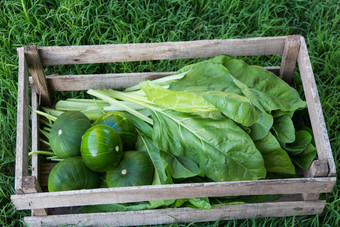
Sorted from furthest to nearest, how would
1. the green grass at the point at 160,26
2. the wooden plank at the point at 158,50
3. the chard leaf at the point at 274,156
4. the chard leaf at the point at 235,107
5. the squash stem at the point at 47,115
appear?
the green grass at the point at 160,26 → the squash stem at the point at 47,115 → the wooden plank at the point at 158,50 → the chard leaf at the point at 274,156 → the chard leaf at the point at 235,107

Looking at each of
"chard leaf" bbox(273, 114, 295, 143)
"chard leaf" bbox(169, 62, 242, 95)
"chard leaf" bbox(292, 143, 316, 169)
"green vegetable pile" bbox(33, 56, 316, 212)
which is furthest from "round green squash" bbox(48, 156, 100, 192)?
"chard leaf" bbox(292, 143, 316, 169)

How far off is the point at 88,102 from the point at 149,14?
985mm

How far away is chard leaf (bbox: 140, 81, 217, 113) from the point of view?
8.33ft

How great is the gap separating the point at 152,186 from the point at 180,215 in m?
0.40

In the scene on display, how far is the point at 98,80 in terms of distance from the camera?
3111mm

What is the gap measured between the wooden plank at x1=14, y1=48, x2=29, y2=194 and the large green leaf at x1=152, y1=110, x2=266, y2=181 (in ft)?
2.77

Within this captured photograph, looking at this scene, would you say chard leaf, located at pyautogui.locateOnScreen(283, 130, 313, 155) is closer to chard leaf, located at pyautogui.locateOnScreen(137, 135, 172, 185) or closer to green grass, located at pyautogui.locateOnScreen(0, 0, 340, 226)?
green grass, located at pyautogui.locateOnScreen(0, 0, 340, 226)

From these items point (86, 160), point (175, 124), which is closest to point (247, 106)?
point (175, 124)

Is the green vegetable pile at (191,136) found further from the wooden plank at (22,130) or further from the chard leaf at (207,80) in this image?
the wooden plank at (22,130)

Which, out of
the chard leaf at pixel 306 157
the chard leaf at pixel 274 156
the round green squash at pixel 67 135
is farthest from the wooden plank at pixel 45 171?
the chard leaf at pixel 306 157

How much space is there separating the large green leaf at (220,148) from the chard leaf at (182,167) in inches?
2.5

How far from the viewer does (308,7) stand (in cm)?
394

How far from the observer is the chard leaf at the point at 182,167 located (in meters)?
2.69

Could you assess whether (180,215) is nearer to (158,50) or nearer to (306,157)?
(306,157)
